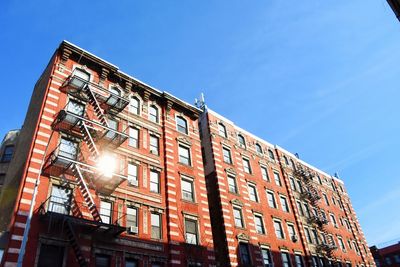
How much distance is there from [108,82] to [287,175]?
1008 inches

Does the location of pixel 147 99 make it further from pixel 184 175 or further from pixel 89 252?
pixel 89 252

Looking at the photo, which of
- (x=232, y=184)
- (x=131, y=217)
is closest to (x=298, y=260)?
(x=232, y=184)

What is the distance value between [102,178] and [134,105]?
8865 mm

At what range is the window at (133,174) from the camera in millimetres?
23959

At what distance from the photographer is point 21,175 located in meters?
20.3

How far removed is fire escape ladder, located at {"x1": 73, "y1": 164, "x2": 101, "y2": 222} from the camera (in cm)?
1950

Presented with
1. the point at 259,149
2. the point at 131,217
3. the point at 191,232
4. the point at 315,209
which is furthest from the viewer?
the point at 315,209

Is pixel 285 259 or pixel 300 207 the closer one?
pixel 285 259

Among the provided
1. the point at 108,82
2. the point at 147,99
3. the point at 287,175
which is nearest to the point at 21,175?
the point at 108,82

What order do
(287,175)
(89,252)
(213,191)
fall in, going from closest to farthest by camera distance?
(89,252) → (213,191) → (287,175)

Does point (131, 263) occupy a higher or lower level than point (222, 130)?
lower

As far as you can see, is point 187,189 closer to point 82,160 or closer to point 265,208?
point 82,160

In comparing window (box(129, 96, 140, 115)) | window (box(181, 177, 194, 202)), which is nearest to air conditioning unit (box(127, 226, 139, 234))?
window (box(181, 177, 194, 202))

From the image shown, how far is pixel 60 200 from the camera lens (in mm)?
19859
